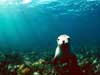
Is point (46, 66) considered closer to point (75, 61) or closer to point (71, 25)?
point (75, 61)

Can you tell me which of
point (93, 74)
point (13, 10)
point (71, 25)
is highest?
point (71, 25)

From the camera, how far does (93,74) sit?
628cm

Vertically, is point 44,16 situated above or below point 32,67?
above

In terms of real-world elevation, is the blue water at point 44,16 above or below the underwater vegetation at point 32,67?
above

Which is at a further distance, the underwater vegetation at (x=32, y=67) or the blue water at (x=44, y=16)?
the blue water at (x=44, y=16)

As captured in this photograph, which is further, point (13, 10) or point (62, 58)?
point (13, 10)

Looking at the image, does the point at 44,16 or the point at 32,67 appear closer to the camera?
the point at 32,67

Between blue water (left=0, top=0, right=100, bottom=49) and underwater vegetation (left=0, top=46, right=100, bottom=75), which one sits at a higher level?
blue water (left=0, top=0, right=100, bottom=49)

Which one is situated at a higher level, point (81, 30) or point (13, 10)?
point (81, 30)

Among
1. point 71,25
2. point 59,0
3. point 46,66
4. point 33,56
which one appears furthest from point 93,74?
point 71,25

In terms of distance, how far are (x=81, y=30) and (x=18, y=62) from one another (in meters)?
24.0

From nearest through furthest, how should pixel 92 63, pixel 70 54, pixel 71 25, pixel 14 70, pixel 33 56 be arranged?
pixel 14 70 → pixel 92 63 → pixel 70 54 → pixel 33 56 → pixel 71 25

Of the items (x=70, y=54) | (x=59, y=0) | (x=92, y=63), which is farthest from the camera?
(x=59, y=0)

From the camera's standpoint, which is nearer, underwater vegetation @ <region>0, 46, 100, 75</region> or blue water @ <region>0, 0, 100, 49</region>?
underwater vegetation @ <region>0, 46, 100, 75</region>
